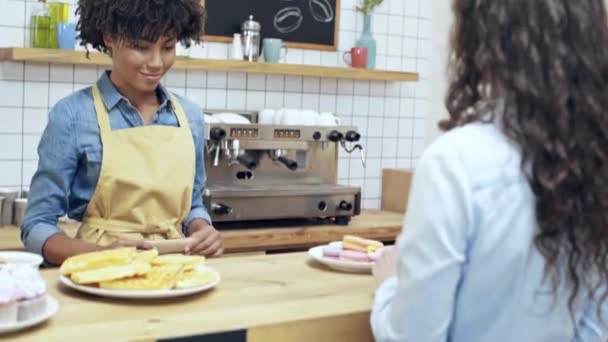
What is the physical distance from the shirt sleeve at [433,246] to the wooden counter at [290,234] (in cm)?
197

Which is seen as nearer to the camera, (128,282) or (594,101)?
(594,101)

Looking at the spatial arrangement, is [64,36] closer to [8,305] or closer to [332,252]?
[332,252]

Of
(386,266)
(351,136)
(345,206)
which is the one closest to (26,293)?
(386,266)

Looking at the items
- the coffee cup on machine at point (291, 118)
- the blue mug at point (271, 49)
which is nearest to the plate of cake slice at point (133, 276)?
the coffee cup on machine at point (291, 118)

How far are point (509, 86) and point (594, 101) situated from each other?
12cm

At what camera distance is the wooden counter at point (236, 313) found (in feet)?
4.18

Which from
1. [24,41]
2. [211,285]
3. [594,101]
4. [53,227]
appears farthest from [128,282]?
[24,41]

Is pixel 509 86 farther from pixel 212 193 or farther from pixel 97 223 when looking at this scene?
pixel 212 193

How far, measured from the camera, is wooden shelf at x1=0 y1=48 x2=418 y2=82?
121 inches

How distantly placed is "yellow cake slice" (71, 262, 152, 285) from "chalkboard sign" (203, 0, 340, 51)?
7.46 ft

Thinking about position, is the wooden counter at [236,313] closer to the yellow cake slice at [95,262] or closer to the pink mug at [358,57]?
the yellow cake slice at [95,262]

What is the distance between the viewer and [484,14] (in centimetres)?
116

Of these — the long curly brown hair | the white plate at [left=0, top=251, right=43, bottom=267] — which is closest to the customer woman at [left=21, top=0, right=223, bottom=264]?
the white plate at [left=0, top=251, right=43, bottom=267]

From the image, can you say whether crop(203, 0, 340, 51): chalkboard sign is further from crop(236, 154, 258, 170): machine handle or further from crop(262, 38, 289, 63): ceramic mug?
crop(236, 154, 258, 170): machine handle
